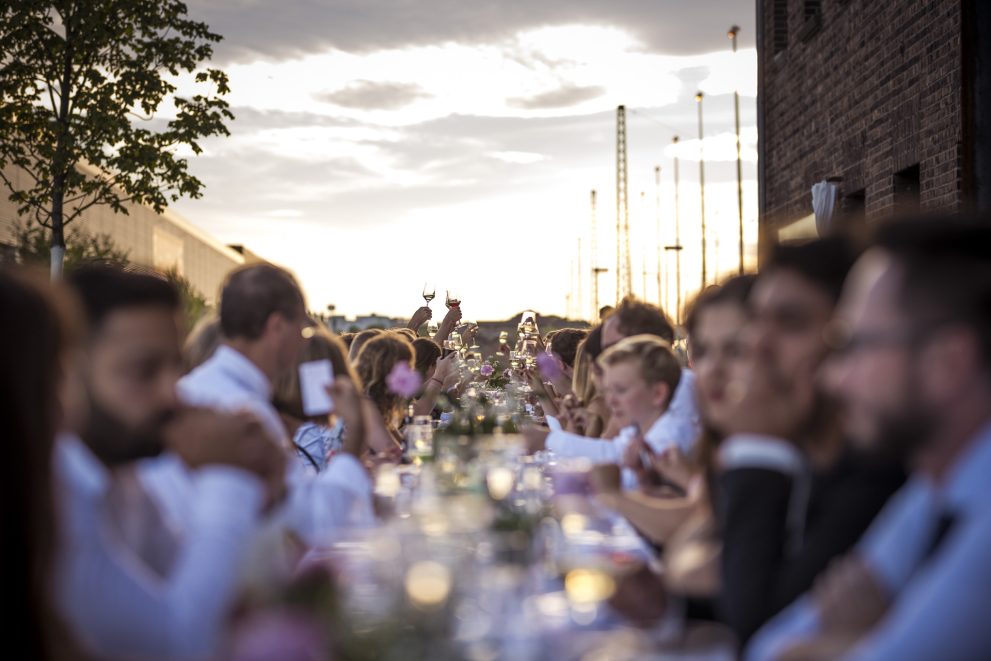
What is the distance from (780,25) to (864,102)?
3649mm

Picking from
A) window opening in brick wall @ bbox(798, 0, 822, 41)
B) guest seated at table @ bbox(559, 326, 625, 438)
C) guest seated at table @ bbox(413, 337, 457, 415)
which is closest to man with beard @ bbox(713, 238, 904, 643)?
guest seated at table @ bbox(559, 326, 625, 438)

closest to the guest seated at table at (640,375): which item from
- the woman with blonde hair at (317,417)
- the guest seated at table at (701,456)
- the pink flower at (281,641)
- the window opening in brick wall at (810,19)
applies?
the guest seated at table at (701,456)

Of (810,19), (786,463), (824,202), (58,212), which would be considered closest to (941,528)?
(786,463)

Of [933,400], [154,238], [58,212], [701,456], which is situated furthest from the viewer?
[154,238]

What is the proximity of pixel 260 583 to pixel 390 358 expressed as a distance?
4.27m

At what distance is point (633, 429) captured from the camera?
17.8 ft

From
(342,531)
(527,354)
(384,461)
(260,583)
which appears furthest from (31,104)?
(260,583)

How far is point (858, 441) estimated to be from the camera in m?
2.02

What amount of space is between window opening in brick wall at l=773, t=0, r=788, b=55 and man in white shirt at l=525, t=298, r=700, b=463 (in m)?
8.36

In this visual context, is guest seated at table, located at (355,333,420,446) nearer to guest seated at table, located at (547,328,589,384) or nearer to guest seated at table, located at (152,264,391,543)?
guest seated at table, located at (152,264,391,543)

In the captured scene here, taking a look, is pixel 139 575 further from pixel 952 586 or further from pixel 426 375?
pixel 426 375

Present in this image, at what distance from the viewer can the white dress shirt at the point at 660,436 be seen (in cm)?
512

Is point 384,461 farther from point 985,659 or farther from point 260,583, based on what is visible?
point 985,659

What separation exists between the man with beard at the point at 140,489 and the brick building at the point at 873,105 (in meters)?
7.26
